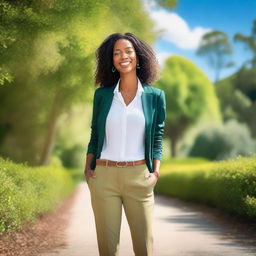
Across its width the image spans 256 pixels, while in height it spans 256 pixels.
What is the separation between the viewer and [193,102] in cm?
4688

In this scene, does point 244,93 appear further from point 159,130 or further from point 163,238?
point 159,130

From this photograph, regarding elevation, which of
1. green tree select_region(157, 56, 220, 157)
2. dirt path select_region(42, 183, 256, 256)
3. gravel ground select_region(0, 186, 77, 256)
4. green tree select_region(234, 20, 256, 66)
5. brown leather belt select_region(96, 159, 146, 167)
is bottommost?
dirt path select_region(42, 183, 256, 256)

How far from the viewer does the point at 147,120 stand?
3.81 metres

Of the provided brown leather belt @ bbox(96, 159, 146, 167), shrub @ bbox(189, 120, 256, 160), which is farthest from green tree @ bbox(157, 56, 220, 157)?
brown leather belt @ bbox(96, 159, 146, 167)

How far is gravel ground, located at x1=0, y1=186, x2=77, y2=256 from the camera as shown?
684cm

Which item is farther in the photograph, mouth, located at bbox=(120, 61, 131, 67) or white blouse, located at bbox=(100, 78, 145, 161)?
mouth, located at bbox=(120, 61, 131, 67)

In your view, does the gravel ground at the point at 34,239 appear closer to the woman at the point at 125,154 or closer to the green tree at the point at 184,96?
the woman at the point at 125,154

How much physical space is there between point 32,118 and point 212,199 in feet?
24.1

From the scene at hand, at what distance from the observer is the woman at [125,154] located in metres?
3.69

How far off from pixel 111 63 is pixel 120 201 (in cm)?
112

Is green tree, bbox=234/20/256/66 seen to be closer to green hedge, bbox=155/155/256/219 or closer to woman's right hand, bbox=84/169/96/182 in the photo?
green hedge, bbox=155/155/256/219

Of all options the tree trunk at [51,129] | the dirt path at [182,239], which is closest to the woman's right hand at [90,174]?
the dirt path at [182,239]

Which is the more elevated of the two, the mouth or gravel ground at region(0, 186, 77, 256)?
the mouth

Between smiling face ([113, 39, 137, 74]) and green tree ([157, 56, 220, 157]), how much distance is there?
137ft
